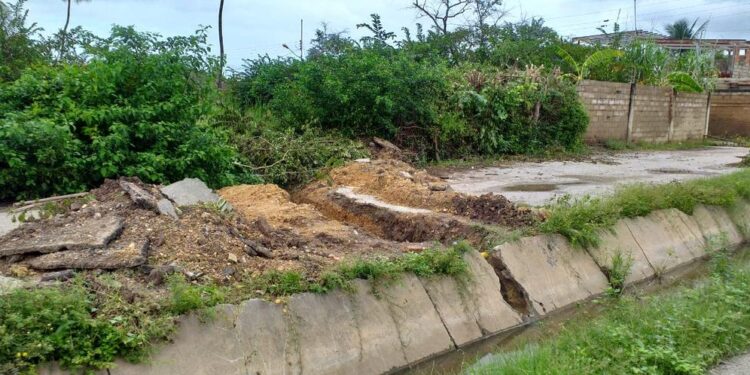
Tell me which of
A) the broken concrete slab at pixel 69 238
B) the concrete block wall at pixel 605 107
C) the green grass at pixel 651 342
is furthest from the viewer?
the concrete block wall at pixel 605 107

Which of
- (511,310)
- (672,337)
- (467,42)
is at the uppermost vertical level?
(467,42)

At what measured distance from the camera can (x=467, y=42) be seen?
75.7 ft

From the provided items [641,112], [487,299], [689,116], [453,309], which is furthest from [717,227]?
[689,116]

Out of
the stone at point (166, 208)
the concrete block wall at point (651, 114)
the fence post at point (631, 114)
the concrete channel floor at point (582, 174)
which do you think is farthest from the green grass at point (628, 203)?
the concrete block wall at point (651, 114)

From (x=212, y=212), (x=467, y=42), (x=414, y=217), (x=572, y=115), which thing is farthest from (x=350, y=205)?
(x=467, y=42)

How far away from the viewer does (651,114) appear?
2094cm

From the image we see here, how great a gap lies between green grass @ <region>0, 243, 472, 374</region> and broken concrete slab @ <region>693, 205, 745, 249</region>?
249 inches

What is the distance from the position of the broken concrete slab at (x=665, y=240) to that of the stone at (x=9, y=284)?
6625mm

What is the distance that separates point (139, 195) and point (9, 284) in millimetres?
1824

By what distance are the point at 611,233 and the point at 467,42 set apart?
16.7m

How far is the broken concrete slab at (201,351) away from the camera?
378 centimetres

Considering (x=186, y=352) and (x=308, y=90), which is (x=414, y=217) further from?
(x=308, y=90)

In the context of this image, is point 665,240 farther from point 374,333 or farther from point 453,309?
point 374,333

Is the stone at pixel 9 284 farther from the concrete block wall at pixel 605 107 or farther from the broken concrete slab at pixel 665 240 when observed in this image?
the concrete block wall at pixel 605 107
